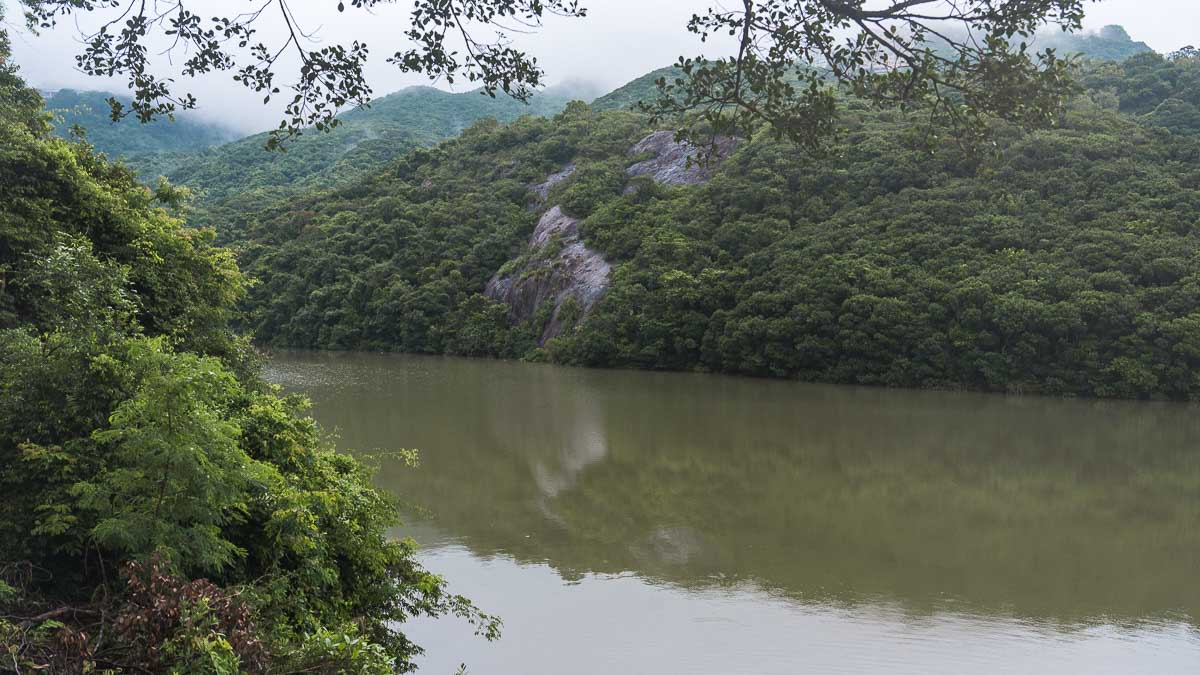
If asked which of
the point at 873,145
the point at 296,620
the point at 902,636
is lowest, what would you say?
the point at 902,636

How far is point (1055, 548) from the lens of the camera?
1184cm

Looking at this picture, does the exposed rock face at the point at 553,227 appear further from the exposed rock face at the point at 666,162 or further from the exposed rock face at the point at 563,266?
the exposed rock face at the point at 666,162

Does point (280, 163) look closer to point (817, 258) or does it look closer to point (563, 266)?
point (563, 266)

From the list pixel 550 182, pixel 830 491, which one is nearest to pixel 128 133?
pixel 550 182

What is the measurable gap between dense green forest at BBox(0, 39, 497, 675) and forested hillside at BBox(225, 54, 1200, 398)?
17909 millimetres

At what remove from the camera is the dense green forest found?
388cm

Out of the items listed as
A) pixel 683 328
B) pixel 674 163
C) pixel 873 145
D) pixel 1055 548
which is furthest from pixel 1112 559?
pixel 674 163

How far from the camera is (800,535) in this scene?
12.1 meters

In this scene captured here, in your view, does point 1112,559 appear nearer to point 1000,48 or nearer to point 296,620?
point 1000,48

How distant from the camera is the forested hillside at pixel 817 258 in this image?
30016 mm

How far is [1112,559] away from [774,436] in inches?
352

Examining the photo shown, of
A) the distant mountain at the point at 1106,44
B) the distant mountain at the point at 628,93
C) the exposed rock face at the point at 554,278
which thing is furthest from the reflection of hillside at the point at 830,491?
the distant mountain at the point at 1106,44

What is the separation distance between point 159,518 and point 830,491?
11794mm

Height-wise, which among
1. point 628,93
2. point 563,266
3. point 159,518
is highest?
point 628,93
